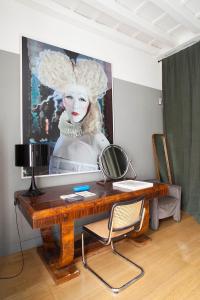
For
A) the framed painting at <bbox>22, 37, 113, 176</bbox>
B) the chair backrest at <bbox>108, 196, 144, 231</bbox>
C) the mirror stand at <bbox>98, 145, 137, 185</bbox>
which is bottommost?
the chair backrest at <bbox>108, 196, 144, 231</bbox>

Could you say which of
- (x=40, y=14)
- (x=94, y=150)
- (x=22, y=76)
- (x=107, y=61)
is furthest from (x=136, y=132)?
(x=40, y=14)

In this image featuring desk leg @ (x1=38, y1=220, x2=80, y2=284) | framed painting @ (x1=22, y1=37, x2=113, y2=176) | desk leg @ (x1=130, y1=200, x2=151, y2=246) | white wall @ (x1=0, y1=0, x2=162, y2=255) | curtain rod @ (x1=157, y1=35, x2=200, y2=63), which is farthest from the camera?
curtain rod @ (x1=157, y1=35, x2=200, y2=63)

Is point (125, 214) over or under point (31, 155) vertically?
under

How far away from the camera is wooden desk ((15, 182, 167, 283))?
1409 millimetres

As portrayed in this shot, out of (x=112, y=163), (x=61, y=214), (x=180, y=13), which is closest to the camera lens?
(x=61, y=214)

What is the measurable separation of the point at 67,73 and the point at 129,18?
1.05 metres

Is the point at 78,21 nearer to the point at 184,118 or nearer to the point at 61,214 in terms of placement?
the point at 184,118

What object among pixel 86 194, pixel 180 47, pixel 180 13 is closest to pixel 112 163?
pixel 86 194

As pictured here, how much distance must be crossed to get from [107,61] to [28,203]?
2.15 m

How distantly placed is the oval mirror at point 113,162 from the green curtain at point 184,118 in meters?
1.10

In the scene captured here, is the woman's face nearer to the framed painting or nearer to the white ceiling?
the framed painting

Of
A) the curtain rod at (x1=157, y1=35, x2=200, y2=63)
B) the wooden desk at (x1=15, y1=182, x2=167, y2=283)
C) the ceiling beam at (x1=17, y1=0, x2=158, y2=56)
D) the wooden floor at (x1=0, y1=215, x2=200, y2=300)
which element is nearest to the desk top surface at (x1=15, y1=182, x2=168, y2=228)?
the wooden desk at (x1=15, y1=182, x2=167, y2=283)

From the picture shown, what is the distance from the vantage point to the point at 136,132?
299cm

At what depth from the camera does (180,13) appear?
7.50 ft
